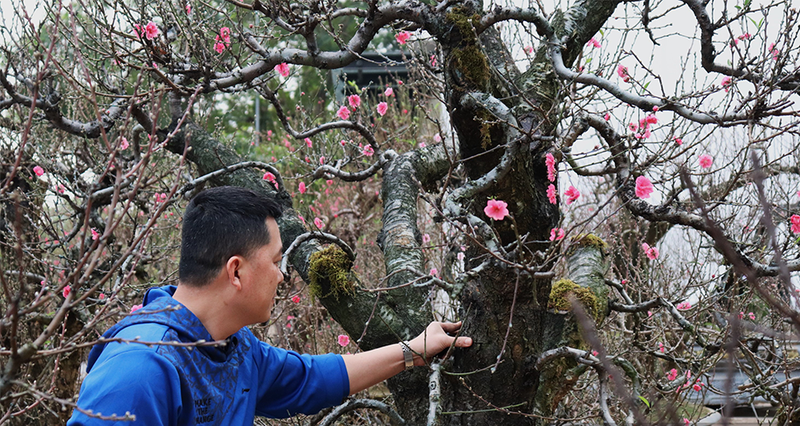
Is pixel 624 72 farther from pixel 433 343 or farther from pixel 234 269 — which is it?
pixel 234 269

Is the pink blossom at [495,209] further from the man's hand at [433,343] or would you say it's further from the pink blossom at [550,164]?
the man's hand at [433,343]

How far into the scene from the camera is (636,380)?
7.11 ft

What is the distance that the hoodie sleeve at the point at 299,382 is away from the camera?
2.33m

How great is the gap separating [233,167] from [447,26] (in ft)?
4.70

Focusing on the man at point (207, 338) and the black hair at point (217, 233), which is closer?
the man at point (207, 338)

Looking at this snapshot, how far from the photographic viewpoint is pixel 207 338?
→ 6.17 ft

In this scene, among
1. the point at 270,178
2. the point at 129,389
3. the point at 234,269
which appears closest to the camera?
the point at 129,389

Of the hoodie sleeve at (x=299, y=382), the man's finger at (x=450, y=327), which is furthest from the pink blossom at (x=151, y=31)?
the man's finger at (x=450, y=327)

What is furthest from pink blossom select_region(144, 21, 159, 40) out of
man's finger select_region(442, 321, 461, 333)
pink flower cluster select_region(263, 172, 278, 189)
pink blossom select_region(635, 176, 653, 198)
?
pink blossom select_region(635, 176, 653, 198)

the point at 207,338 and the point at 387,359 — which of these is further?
the point at 387,359

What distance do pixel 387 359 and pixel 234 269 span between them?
0.80 meters

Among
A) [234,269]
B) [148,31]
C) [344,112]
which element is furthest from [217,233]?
[344,112]

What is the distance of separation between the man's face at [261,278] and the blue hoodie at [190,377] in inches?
6.4

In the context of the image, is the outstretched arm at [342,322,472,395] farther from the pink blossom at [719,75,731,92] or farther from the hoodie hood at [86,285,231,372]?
the pink blossom at [719,75,731,92]
